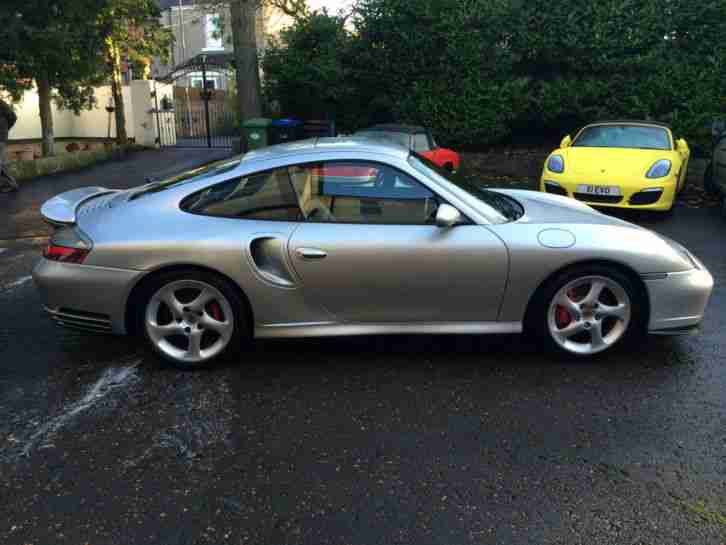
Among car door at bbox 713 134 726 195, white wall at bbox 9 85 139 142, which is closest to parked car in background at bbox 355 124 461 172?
car door at bbox 713 134 726 195

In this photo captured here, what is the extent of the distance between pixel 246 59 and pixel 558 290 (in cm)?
1349

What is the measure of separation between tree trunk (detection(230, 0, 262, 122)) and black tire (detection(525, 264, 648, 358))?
13269mm

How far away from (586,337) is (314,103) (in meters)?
14.0

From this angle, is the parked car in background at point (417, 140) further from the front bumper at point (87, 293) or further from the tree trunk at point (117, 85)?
the tree trunk at point (117, 85)

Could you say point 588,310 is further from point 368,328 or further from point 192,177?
point 192,177

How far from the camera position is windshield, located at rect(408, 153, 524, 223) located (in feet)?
14.5

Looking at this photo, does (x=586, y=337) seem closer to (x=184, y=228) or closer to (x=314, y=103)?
(x=184, y=228)

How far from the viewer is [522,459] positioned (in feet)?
10.5

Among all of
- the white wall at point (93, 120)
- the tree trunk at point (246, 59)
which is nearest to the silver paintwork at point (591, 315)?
the tree trunk at point (246, 59)

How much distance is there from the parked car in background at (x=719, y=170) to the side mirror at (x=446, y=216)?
726cm

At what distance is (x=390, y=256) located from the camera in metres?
4.14

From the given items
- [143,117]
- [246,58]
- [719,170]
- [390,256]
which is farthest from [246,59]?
[390,256]

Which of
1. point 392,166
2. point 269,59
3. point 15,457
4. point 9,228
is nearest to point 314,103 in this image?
point 269,59

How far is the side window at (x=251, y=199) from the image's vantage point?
4.27m
